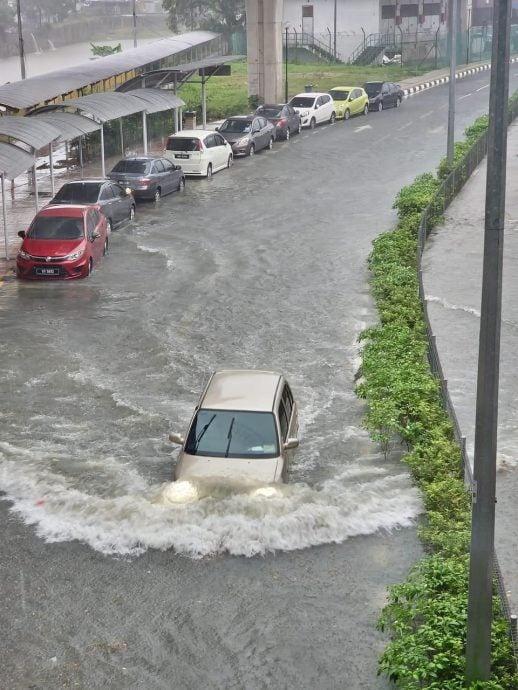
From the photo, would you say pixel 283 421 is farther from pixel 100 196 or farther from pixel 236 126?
pixel 236 126

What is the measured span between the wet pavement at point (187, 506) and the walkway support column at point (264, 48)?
25.9 m

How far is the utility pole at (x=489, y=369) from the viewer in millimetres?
7820

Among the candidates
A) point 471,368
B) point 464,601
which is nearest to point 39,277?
point 471,368

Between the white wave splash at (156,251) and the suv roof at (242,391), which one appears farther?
the white wave splash at (156,251)

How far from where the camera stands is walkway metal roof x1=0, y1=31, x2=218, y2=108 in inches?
1296

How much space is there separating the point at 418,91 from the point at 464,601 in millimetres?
57757

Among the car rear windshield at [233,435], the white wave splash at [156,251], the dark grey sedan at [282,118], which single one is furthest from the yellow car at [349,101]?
the car rear windshield at [233,435]

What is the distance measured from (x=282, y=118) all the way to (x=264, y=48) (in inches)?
366

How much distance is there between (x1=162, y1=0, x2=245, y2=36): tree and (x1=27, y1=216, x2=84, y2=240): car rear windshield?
212 ft

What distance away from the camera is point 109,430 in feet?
53.0

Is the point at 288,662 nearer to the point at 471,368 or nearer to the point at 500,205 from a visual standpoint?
the point at 500,205

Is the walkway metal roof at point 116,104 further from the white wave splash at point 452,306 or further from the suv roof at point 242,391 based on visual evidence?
the suv roof at point 242,391

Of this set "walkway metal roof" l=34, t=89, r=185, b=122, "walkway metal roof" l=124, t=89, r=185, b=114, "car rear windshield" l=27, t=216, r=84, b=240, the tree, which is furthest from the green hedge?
the tree

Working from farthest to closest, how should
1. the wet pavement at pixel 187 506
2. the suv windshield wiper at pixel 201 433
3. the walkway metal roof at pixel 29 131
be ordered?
the walkway metal roof at pixel 29 131
the suv windshield wiper at pixel 201 433
the wet pavement at pixel 187 506
